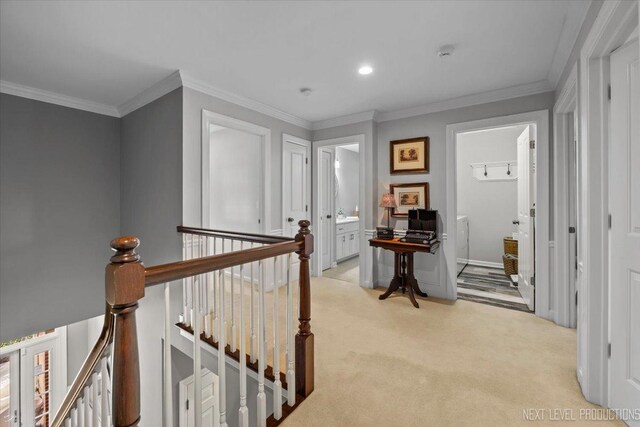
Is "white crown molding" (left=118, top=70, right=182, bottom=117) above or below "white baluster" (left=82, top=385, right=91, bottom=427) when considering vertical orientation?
above

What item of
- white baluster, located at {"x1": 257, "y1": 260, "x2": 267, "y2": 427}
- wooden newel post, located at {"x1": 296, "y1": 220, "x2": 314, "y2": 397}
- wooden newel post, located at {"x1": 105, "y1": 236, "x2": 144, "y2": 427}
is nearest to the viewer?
wooden newel post, located at {"x1": 105, "y1": 236, "x2": 144, "y2": 427}

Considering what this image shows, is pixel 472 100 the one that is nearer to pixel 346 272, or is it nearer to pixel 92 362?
pixel 346 272

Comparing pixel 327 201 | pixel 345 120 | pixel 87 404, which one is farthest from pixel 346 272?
pixel 87 404

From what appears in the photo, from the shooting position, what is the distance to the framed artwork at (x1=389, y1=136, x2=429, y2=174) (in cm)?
348

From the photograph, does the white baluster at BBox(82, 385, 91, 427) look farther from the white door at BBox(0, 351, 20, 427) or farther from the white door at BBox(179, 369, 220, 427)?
the white door at BBox(0, 351, 20, 427)

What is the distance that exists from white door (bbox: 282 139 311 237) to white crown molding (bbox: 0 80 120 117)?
231 centimetres

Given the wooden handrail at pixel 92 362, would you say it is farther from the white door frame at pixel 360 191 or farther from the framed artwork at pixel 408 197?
the framed artwork at pixel 408 197

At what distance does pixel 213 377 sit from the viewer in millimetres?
3041

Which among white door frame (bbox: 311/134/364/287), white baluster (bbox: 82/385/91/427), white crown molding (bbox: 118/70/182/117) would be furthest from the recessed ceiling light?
white baluster (bbox: 82/385/91/427)

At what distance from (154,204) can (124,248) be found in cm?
262

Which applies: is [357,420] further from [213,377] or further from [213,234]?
[213,377]

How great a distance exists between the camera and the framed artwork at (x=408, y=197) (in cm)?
350

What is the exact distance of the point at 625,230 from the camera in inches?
57.1

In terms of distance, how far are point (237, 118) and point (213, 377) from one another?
2.96m
